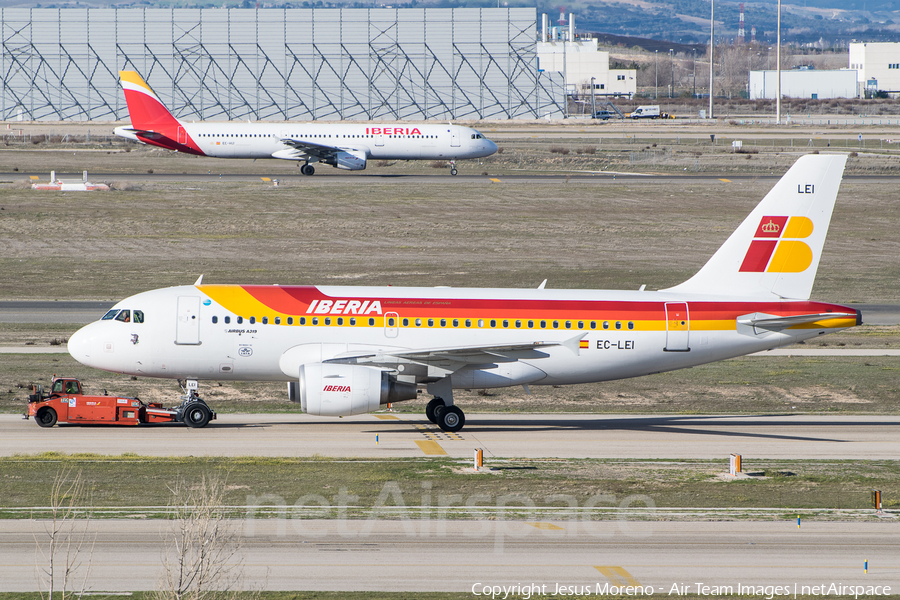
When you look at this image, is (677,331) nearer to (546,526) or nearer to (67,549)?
(546,526)

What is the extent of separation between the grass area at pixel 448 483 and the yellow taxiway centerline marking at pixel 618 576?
373 cm

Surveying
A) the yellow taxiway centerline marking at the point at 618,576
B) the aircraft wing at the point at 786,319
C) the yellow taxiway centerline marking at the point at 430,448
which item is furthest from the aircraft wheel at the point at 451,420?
the yellow taxiway centerline marking at the point at 618,576

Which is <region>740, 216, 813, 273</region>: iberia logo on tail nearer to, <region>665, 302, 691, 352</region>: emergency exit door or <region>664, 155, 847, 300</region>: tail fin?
<region>664, 155, 847, 300</region>: tail fin

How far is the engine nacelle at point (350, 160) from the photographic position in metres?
103

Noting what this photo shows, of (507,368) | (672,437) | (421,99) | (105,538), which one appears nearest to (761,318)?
(672,437)

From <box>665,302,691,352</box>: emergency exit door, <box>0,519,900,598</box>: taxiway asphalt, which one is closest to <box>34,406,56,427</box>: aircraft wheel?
<box>0,519,900,598</box>: taxiway asphalt

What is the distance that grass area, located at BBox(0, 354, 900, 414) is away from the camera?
39281 millimetres

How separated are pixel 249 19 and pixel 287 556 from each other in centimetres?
14736

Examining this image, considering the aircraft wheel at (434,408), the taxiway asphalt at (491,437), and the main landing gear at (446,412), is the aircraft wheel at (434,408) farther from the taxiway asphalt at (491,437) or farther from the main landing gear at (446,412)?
the taxiway asphalt at (491,437)

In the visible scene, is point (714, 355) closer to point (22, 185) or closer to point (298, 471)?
point (298, 471)

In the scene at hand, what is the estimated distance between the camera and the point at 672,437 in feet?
110

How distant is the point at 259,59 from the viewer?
15612 cm

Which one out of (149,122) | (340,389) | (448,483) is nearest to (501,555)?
(448,483)

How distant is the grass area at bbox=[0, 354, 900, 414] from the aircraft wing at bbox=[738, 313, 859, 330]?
6.66 m
